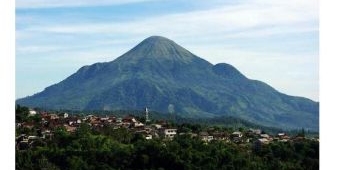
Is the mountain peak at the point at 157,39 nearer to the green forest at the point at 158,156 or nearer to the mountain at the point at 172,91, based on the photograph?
the mountain at the point at 172,91

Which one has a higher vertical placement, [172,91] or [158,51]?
[158,51]

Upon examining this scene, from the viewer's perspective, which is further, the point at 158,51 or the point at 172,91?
the point at 158,51

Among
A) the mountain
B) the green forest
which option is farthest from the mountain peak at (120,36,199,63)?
the green forest

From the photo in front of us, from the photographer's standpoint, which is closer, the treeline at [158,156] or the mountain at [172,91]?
the treeline at [158,156]

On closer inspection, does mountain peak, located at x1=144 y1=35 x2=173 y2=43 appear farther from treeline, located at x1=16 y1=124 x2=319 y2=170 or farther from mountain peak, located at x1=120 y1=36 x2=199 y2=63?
treeline, located at x1=16 y1=124 x2=319 y2=170

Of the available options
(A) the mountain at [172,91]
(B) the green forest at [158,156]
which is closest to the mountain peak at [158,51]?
(A) the mountain at [172,91]

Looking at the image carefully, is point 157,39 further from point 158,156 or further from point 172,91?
point 158,156

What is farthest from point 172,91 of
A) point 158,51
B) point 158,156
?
point 158,156
